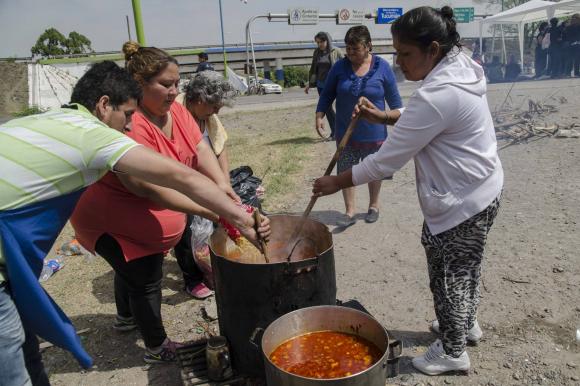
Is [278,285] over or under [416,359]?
over

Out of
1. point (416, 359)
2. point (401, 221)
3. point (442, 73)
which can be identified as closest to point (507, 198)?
point (401, 221)

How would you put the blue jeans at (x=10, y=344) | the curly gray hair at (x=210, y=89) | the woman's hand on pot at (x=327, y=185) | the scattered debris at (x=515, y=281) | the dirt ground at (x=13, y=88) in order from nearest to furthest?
the blue jeans at (x=10, y=344) → the woman's hand on pot at (x=327, y=185) → the scattered debris at (x=515, y=281) → the curly gray hair at (x=210, y=89) → the dirt ground at (x=13, y=88)

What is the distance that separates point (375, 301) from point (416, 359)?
0.82m

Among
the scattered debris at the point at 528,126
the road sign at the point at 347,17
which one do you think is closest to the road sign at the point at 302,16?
the road sign at the point at 347,17

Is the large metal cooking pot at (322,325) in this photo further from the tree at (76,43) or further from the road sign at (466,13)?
the tree at (76,43)

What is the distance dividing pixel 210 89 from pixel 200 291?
5.68 feet

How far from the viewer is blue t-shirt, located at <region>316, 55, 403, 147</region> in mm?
4730

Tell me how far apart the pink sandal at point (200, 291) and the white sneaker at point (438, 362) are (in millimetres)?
1852

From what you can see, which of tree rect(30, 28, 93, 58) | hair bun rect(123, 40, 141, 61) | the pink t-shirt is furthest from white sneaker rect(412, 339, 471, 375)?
tree rect(30, 28, 93, 58)

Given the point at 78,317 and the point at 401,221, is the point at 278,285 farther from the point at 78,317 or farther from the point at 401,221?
the point at 401,221

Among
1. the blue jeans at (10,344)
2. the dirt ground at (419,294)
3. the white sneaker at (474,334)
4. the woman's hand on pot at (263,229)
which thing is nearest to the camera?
the blue jeans at (10,344)

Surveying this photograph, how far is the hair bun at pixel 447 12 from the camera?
2301mm

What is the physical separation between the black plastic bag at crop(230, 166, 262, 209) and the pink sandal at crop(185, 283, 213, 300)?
116 cm

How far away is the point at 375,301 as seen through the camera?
367 centimetres
